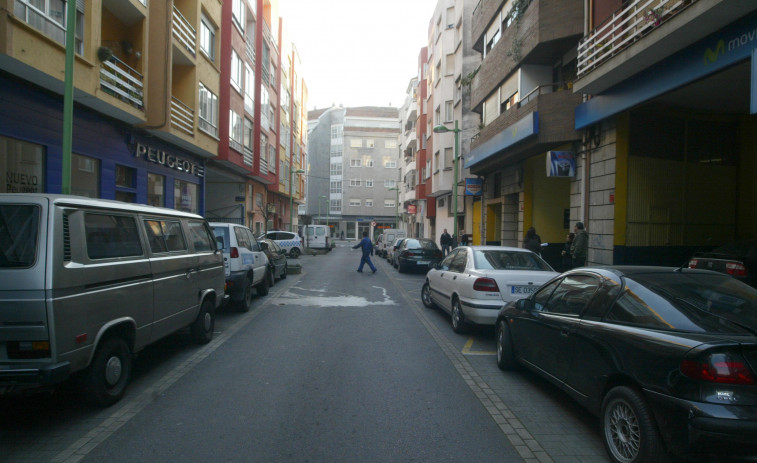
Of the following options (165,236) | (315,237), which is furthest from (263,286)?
(315,237)

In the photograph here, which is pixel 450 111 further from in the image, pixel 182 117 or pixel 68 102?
pixel 68 102

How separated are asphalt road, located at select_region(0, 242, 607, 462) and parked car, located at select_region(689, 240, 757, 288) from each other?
434 centimetres

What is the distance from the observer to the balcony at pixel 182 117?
15.4m

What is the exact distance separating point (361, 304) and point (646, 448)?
8.50 m

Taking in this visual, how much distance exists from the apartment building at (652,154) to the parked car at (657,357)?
22.9ft

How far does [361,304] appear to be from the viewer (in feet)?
37.5

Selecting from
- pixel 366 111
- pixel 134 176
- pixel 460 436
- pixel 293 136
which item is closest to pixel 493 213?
pixel 134 176

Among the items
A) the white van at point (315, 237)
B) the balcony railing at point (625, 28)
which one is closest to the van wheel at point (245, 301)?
the balcony railing at point (625, 28)

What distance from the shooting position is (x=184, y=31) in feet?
52.5

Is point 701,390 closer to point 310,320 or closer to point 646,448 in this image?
point 646,448

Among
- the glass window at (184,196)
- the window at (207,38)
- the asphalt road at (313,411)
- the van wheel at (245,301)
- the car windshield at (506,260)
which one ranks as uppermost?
the window at (207,38)

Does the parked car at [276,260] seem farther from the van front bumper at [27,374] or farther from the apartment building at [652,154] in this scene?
the van front bumper at [27,374]

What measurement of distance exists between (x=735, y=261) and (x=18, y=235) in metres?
9.91

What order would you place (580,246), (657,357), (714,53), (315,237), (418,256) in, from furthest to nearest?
(315,237), (418,256), (580,246), (714,53), (657,357)
